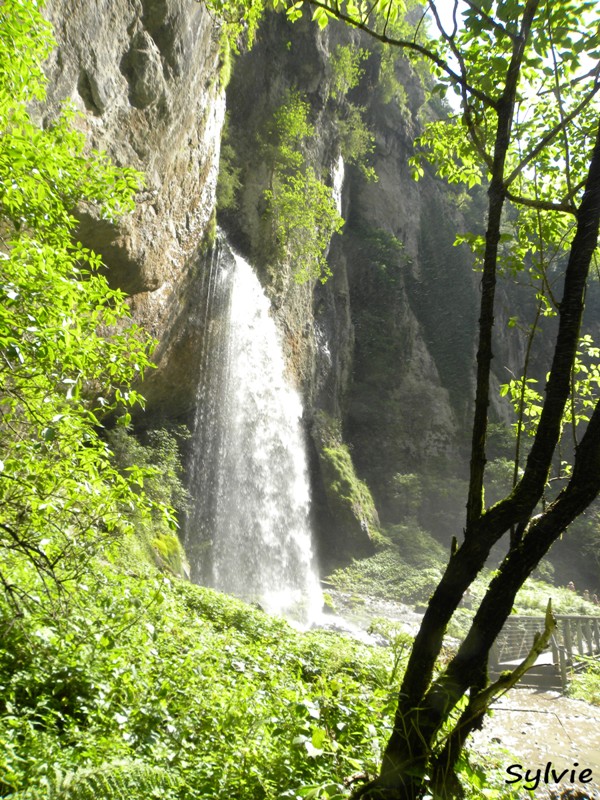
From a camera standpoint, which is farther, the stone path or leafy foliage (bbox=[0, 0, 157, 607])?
the stone path

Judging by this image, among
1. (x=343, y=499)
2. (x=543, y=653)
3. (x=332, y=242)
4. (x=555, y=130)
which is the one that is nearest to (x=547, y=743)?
(x=543, y=653)

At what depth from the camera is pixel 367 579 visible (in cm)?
1844

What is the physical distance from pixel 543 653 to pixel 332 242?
20.4 m

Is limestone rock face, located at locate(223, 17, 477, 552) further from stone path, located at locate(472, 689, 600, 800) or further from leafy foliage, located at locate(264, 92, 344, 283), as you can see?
stone path, located at locate(472, 689, 600, 800)

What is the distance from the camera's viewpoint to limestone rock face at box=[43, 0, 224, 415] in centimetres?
698

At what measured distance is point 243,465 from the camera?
14891 millimetres

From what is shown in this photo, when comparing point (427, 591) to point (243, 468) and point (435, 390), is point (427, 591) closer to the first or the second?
point (243, 468)

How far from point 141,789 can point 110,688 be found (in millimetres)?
881

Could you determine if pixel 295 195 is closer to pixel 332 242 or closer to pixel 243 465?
pixel 332 242

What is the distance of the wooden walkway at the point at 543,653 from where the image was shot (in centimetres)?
932

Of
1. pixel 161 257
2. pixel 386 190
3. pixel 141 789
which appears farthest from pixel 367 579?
pixel 386 190

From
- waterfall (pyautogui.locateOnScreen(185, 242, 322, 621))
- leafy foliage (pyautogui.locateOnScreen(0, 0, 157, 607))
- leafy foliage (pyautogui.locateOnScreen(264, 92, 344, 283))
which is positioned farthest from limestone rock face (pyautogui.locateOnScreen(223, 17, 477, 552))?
leafy foliage (pyautogui.locateOnScreen(0, 0, 157, 607))

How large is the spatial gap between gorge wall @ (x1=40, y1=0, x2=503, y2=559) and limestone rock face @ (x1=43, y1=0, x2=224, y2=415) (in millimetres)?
35

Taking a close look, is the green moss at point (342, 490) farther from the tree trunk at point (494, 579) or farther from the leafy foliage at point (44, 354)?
the tree trunk at point (494, 579)
